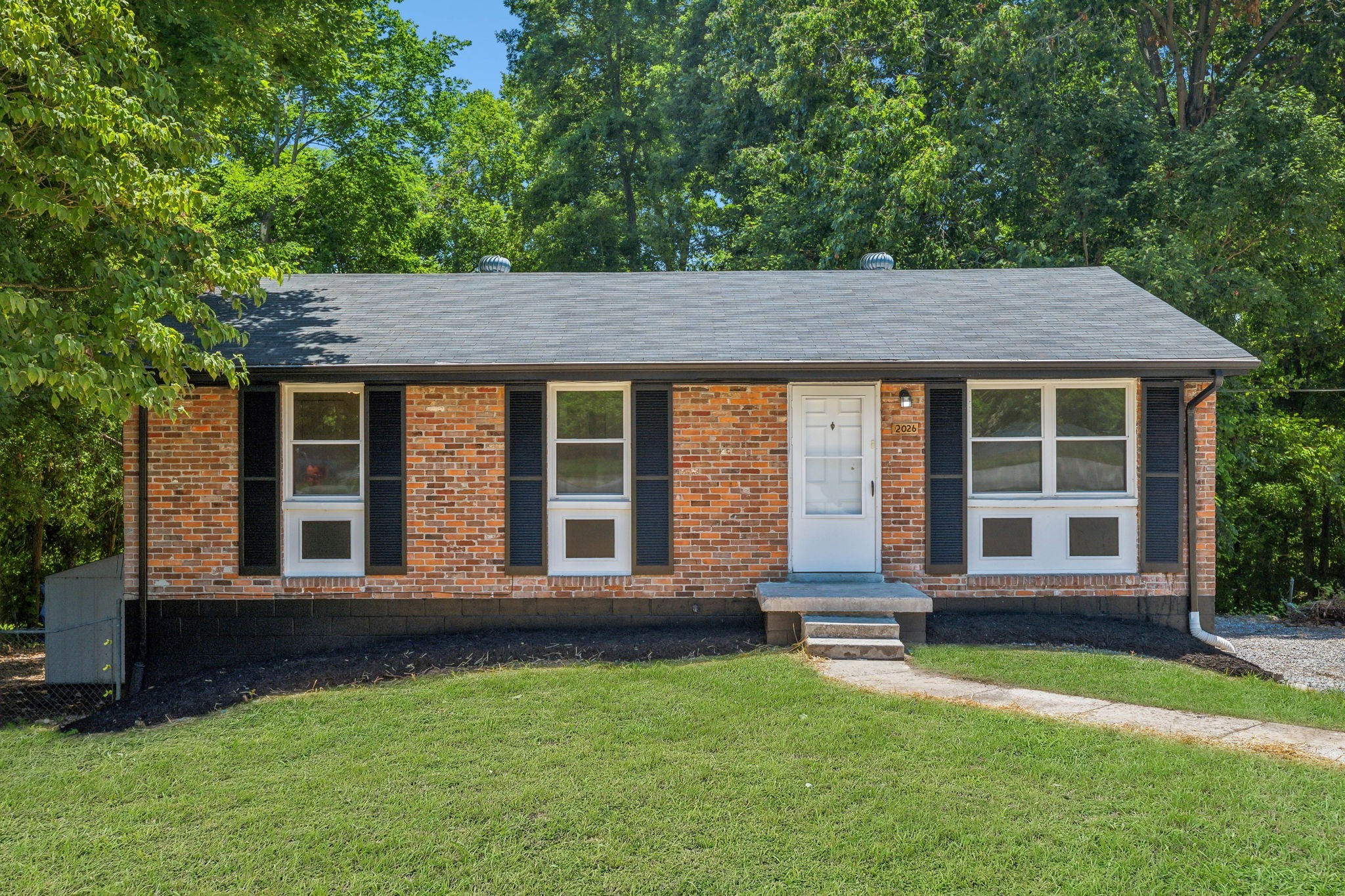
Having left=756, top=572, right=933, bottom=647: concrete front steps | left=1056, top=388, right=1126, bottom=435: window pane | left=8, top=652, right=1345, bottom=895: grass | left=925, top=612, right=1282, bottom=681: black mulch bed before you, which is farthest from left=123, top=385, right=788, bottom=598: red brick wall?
left=1056, top=388, right=1126, bottom=435: window pane

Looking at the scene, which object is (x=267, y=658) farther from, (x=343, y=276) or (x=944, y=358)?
(x=944, y=358)

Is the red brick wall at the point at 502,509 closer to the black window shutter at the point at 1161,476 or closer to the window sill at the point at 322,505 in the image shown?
the black window shutter at the point at 1161,476

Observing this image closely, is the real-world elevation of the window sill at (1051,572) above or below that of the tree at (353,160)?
below

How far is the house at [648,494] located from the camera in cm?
880

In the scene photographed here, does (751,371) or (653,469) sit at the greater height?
(751,371)

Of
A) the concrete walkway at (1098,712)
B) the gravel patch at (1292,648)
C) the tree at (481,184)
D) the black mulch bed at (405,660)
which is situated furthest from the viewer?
the tree at (481,184)

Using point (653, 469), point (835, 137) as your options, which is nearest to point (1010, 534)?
point (653, 469)

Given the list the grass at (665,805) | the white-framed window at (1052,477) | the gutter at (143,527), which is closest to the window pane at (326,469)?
the gutter at (143,527)

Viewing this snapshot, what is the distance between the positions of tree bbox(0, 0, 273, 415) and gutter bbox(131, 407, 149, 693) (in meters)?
1.65

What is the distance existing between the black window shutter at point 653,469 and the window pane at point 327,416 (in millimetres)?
2710

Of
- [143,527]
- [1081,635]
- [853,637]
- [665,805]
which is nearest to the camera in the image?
[665,805]

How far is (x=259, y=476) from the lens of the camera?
347 inches

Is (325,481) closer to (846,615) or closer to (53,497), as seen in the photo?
(846,615)

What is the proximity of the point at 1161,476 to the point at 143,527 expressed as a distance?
9.70 m
